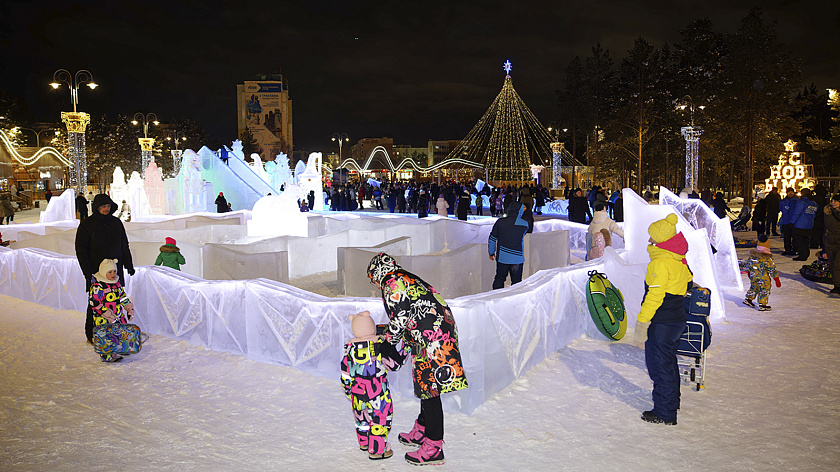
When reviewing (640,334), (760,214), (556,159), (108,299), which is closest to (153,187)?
(108,299)

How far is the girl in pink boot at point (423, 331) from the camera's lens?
338 centimetres

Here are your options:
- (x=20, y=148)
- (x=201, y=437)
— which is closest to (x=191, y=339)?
(x=201, y=437)

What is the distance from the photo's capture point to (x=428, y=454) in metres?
3.57

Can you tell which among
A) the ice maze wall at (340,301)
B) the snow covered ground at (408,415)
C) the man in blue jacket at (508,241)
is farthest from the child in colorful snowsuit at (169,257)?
the man in blue jacket at (508,241)

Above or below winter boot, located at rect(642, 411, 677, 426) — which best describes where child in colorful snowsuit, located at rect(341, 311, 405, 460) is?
above

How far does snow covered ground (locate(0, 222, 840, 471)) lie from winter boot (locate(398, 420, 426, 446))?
0.09 metres

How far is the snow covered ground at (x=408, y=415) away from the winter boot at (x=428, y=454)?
8 centimetres

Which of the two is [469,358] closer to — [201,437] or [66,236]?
[201,437]

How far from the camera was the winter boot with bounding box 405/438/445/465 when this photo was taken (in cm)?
357

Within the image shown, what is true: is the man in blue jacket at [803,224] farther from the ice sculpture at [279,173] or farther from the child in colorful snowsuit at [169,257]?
the ice sculpture at [279,173]

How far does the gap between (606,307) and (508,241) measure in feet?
5.36

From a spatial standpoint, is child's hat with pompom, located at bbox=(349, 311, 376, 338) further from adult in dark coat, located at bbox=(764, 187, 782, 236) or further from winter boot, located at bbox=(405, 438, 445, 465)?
adult in dark coat, located at bbox=(764, 187, 782, 236)

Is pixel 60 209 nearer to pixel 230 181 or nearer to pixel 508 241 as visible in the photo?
pixel 230 181

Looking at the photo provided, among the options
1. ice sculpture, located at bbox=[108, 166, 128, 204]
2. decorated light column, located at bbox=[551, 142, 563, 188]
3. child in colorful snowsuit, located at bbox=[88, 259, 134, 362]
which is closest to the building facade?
decorated light column, located at bbox=[551, 142, 563, 188]
